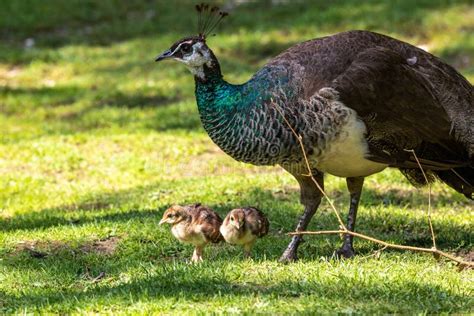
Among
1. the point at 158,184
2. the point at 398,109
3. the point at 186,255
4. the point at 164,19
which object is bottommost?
the point at 186,255

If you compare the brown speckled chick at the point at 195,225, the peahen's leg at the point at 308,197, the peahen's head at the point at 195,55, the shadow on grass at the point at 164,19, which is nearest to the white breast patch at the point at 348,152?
the peahen's leg at the point at 308,197

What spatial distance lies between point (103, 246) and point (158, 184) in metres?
2.69

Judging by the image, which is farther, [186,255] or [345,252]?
[186,255]

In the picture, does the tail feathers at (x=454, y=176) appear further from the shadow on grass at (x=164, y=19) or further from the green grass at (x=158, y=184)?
the shadow on grass at (x=164, y=19)

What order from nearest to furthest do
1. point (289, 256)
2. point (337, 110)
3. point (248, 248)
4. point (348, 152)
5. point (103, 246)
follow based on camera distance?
1. point (337, 110)
2. point (348, 152)
3. point (289, 256)
4. point (248, 248)
5. point (103, 246)

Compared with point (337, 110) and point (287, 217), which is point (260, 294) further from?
point (287, 217)

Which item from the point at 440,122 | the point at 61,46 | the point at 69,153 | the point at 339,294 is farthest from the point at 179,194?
the point at 61,46

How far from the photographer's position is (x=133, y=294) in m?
5.84

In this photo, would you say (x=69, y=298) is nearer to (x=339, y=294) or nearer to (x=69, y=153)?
(x=339, y=294)

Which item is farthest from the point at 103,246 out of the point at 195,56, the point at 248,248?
the point at 195,56

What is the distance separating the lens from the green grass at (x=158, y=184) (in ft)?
19.3

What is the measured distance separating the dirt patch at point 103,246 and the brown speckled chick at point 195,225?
2.24 feet

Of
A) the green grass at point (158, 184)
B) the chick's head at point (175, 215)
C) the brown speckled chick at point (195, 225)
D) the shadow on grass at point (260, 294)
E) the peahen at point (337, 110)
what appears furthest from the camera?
the chick's head at point (175, 215)

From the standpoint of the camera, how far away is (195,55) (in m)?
6.84
